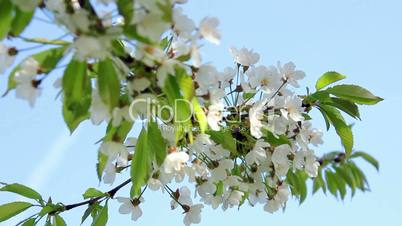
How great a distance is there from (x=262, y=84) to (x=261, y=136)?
236mm

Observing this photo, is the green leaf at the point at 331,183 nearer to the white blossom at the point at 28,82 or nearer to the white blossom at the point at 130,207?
the white blossom at the point at 130,207

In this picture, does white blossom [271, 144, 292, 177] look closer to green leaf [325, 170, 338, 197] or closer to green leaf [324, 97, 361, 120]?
green leaf [324, 97, 361, 120]

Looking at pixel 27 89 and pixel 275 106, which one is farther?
pixel 275 106

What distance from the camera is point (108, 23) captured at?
1681 millimetres

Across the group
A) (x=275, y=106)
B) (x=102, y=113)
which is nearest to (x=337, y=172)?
(x=275, y=106)

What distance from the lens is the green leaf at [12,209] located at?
9.18 ft

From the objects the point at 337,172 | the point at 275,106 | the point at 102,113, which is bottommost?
the point at 102,113

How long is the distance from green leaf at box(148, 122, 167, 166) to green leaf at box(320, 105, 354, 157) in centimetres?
104

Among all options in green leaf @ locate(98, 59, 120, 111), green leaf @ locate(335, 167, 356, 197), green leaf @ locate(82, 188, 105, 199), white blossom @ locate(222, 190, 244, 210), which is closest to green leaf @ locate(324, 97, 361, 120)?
white blossom @ locate(222, 190, 244, 210)

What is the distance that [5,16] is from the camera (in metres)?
1.73

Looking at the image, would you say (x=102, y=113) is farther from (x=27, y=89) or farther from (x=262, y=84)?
(x=262, y=84)

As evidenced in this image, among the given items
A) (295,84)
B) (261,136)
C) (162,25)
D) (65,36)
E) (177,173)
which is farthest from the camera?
(295,84)

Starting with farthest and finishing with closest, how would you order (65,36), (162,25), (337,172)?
(337,172), (65,36), (162,25)

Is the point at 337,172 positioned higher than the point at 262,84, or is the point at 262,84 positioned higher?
the point at 337,172
